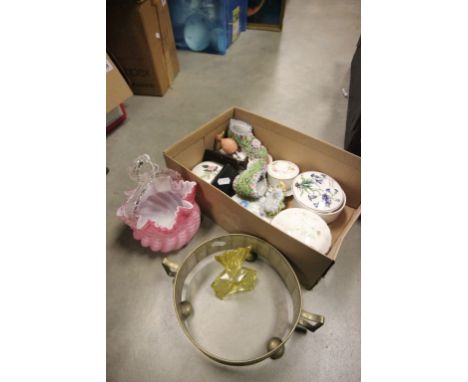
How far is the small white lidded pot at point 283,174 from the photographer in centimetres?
92

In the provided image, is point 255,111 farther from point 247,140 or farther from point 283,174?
point 283,174

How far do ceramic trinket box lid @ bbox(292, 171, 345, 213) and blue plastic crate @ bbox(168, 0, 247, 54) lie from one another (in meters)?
1.55

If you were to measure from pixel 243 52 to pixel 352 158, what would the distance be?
5.16 feet

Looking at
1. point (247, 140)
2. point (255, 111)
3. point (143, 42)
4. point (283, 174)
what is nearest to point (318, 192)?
point (283, 174)

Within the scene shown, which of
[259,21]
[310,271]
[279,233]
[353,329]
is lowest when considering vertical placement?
[353,329]

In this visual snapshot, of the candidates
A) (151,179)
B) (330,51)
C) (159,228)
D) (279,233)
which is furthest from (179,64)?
(279,233)

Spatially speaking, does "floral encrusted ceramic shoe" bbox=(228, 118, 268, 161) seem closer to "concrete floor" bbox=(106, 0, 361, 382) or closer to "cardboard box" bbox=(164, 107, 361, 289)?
"cardboard box" bbox=(164, 107, 361, 289)

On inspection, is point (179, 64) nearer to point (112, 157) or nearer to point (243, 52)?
point (243, 52)

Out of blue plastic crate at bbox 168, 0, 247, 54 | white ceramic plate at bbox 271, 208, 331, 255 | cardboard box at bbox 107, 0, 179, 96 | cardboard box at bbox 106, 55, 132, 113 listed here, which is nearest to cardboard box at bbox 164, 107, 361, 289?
white ceramic plate at bbox 271, 208, 331, 255

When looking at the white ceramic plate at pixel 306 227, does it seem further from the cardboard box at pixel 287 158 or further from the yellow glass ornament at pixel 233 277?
the yellow glass ornament at pixel 233 277

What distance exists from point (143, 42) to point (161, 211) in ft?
3.17

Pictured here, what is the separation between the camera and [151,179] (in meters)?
0.83

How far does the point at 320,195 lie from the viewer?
32.7 inches

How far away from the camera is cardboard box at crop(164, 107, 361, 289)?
69 centimetres
